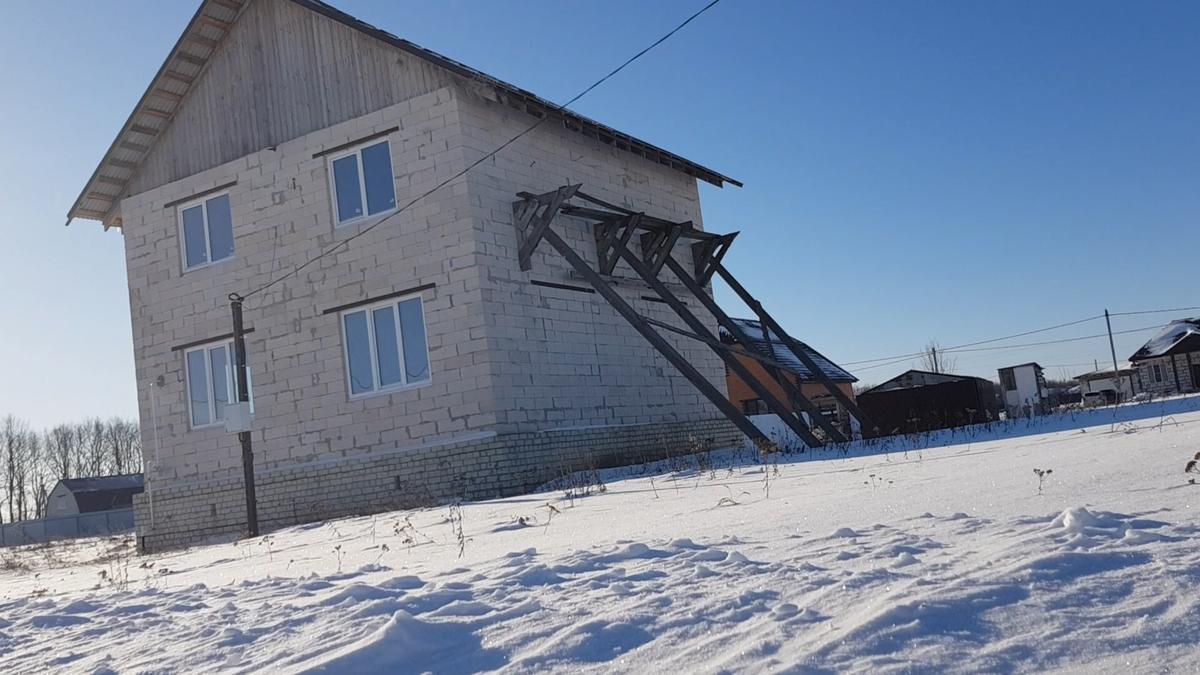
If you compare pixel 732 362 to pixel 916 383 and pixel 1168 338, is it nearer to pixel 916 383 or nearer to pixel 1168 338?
pixel 916 383

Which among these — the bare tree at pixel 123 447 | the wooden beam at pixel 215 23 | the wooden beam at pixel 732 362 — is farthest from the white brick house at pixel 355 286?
the bare tree at pixel 123 447

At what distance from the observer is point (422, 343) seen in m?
15.5

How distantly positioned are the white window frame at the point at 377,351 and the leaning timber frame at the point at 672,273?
77.1 inches

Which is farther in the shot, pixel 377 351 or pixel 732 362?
pixel 377 351

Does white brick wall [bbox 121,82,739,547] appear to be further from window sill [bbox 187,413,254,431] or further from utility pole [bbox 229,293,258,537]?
utility pole [bbox 229,293,258,537]

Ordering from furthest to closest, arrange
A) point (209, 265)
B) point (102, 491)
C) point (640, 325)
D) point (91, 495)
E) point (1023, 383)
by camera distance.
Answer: point (102, 491)
point (91, 495)
point (1023, 383)
point (209, 265)
point (640, 325)

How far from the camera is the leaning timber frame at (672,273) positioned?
1545 cm

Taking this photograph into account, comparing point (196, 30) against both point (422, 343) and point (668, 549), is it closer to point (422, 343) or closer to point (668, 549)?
point (422, 343)

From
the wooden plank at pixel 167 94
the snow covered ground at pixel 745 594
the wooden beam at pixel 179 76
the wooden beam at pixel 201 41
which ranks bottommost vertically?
the snow covered ground at pixel 745 594

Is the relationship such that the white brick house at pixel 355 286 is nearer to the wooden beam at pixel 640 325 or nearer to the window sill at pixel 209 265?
the window sill at pixel 209 265

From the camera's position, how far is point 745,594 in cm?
393

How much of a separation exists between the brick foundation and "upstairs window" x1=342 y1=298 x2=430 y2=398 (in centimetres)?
113

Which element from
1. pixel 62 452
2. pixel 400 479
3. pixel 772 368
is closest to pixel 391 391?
pixel 400 479

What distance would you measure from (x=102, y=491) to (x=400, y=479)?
52272 millimetres
